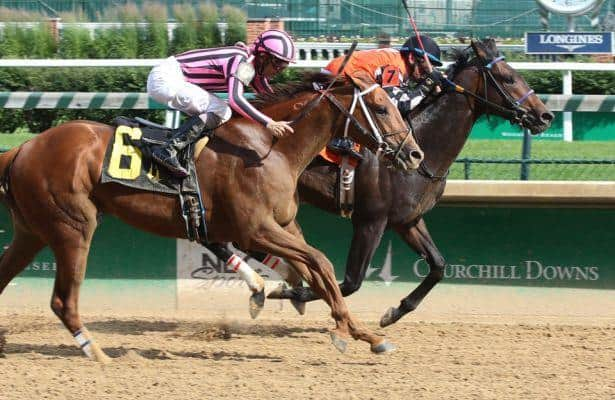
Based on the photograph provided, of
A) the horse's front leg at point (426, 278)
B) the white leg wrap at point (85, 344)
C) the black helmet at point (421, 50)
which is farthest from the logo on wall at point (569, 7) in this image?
the white leg wrap at point (85, 344)

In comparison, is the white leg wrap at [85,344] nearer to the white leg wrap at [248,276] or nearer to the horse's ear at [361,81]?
the white leg wrap at [248,276]

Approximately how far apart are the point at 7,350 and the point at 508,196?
160 inches

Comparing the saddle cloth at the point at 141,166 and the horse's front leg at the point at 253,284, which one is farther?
the horse's front leg at the point at 253,284

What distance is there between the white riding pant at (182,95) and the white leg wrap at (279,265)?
1372 millimetres

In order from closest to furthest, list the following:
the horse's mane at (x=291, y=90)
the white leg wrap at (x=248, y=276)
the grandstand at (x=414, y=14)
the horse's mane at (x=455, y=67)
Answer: the horse's mane at (x=291, y=90), the white leg wrap at (x=248, y=276), the horse's mane at (x=455, y=67), the grandstand at (x=414, y=14)

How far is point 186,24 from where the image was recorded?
64.0ft

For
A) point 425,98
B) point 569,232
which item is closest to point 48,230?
point 425,98

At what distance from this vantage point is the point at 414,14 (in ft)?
61.9

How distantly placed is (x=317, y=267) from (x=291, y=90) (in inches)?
50.1

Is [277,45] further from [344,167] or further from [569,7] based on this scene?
[569,7]

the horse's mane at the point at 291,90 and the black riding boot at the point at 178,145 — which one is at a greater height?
the horse's mane at the point at 291,90

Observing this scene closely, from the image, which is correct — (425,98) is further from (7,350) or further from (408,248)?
(7,350)

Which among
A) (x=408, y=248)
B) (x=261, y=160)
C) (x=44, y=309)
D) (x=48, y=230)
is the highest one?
(x=261, y=160)

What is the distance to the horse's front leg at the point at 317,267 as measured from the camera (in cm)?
640
